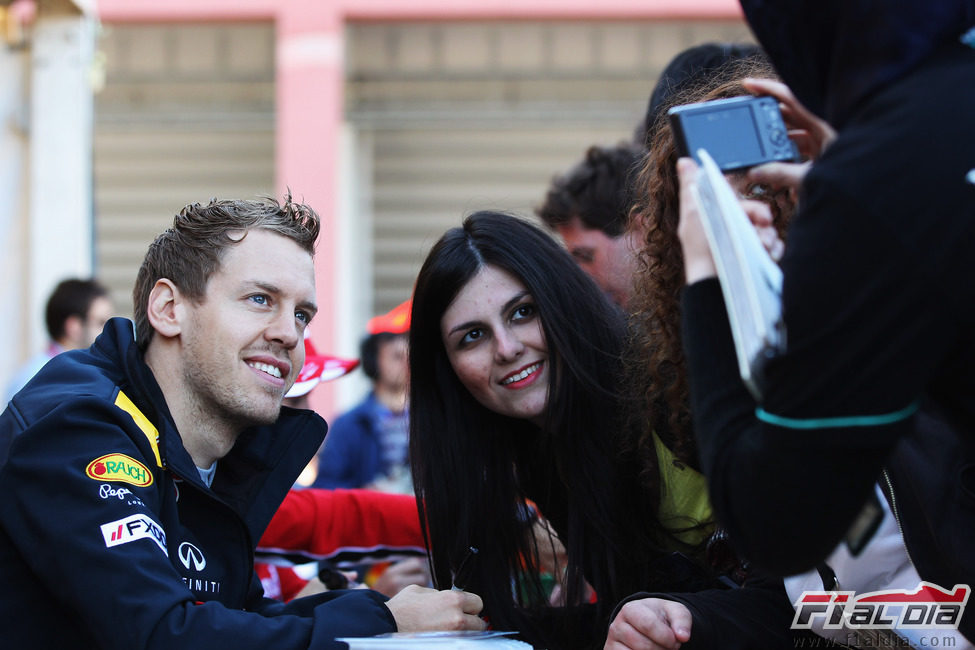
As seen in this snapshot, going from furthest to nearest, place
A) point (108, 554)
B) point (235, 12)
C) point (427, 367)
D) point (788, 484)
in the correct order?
Result: 1. point (235, 12)
2. point (427, 367)
3. point (108, 554)
4. point (788, 484)

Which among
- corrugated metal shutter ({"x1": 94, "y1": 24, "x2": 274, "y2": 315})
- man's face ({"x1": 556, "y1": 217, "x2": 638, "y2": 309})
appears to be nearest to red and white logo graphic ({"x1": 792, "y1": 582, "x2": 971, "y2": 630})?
man's face ({"x1": 556, "y1": 217, "x2": 638, "y2": 309})

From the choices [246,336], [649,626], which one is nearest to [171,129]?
[246,336]

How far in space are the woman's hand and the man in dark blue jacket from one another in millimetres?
317

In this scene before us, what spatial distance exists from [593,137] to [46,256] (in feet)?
18.0

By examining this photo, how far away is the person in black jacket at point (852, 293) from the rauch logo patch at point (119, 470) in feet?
3.59

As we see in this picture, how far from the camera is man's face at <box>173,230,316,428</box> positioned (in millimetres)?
2350

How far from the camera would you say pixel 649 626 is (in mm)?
1996

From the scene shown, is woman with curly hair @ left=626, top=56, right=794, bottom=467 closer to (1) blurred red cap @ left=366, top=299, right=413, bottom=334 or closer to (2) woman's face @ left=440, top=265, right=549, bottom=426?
(2) woman's face @ left=440, top=265, right=549, bottom=426

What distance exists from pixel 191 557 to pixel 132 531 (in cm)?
27

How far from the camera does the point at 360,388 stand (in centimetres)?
946

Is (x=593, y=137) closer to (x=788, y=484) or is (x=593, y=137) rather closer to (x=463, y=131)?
(x=463, y=131)

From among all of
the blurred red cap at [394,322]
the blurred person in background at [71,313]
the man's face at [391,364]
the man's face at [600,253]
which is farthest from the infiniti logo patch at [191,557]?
the man's face at [391,364]

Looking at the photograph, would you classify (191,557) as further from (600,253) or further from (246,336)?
(600,253)

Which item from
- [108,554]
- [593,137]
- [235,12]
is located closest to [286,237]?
[108,554]
